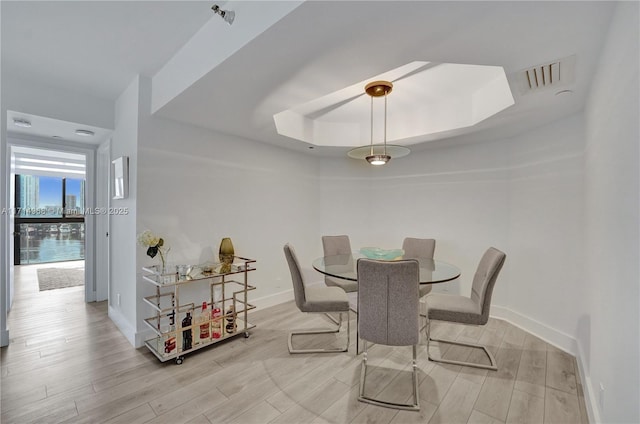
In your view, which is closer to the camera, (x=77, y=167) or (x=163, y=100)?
(x=163, y=100)

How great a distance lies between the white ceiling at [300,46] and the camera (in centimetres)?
130

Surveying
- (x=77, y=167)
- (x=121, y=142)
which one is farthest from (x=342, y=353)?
(x=77, y=167)

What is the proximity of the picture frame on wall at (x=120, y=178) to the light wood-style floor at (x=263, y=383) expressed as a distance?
1.48 m

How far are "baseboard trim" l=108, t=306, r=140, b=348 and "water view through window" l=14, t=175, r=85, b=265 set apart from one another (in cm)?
401

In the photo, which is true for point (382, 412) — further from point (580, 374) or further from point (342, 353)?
point (580, 374)

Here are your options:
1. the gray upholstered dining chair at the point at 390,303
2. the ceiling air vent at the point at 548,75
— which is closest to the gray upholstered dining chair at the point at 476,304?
the gray upholstered dining chair at the point at 390,303

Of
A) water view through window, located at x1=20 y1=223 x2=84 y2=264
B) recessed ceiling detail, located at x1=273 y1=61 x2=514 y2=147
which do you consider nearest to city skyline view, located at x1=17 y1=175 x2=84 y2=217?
water view through window, located at x1=20 y1=223 x2=84 y2=264

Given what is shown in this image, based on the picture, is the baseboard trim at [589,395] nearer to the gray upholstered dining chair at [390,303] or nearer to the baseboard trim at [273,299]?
the gray upholstered dining chair at [390,303]

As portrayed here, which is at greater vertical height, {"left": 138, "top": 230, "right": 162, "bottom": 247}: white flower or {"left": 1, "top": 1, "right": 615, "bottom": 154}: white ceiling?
{"left": 1, "top": 1, "right": 615, "bottom": 154}: white ceiling

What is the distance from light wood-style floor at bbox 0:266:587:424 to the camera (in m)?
1.75

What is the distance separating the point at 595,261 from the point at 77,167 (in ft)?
27.1

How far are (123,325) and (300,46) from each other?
10.5 ft

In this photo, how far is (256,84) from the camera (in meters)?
2.04

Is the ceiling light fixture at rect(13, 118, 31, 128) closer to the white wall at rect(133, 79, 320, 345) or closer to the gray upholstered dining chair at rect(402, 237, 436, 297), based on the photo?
the white wall at rect(133, 79, 320, 345)
